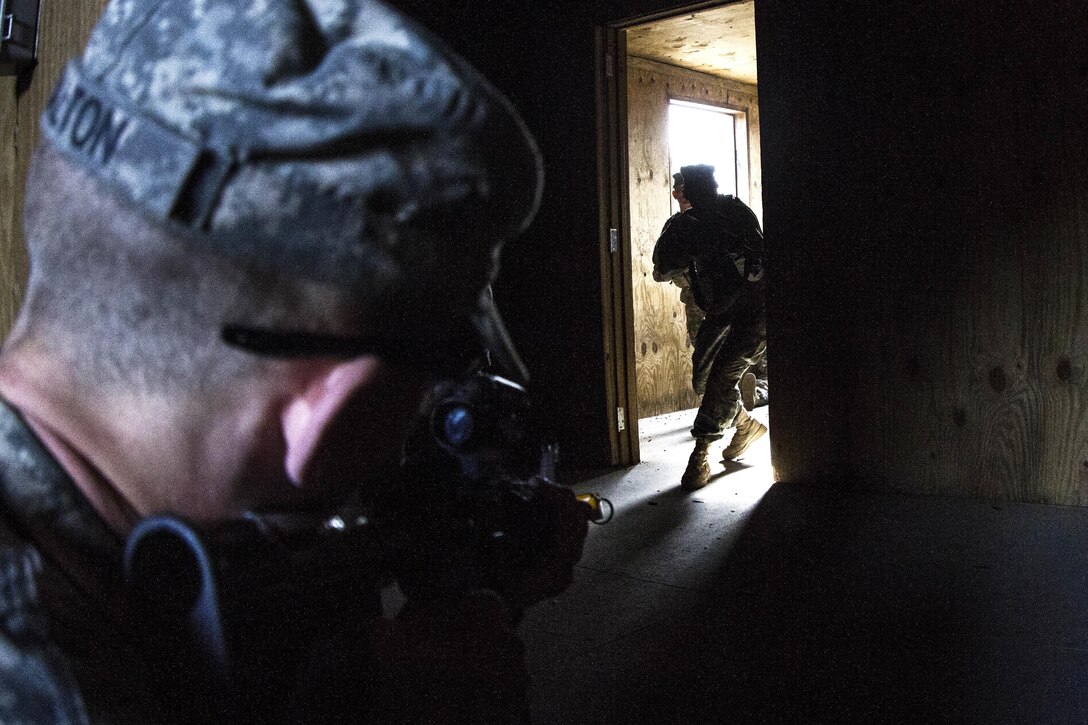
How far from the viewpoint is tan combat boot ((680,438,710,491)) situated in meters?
4.07

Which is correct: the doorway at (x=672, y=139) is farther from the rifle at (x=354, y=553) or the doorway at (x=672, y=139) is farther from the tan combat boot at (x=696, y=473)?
the rifle at (x=354, y=553)

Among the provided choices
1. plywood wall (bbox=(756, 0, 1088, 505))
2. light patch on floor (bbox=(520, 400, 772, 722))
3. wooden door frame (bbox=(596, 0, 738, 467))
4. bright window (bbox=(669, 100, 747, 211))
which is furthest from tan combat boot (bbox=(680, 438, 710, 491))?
bright window (bbox=(669, 100, 747, 211))

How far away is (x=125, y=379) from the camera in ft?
1.55

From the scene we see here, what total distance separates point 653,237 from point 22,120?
5.37 metres

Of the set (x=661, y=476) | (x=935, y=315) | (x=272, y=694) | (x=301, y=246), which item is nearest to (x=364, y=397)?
(x=301, y=246)

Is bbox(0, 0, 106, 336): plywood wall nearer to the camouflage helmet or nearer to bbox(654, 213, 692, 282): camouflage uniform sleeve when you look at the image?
the camouflage helmet

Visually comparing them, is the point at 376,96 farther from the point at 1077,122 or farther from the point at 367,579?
the point at 1077,122

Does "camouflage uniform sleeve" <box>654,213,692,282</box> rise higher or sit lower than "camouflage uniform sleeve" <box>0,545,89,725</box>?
higher

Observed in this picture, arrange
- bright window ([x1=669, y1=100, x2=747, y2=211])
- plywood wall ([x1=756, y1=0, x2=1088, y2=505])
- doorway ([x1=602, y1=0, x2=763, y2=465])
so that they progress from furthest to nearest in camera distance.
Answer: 1. bright window ([x1=669, y1=100, x2=747, y2=211])
2. doorway ([x1=602, y1=0, x2=763, y2=465])
3. plywood wall ([x1=756, y1=0, x2=1088, y2=505])

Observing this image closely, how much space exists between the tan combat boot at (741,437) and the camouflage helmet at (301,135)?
171 inches

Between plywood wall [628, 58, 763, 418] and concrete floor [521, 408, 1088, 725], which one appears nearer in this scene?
concrete floor [521, 408, 1088, 725]

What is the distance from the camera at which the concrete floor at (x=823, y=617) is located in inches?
74.5

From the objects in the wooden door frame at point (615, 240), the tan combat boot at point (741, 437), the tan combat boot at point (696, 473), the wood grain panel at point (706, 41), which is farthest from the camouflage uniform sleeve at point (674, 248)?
the wood grain panel at point (706, 41)

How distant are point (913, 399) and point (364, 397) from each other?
3530 millimetres
